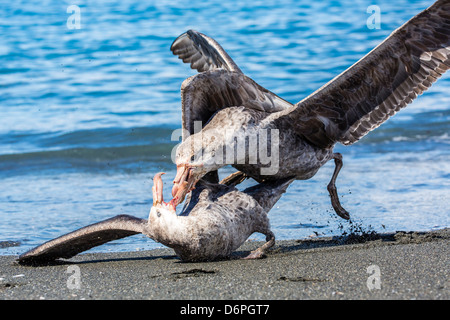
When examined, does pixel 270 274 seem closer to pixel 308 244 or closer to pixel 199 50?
pixel 308 244

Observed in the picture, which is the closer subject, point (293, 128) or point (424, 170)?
point (293, 128)

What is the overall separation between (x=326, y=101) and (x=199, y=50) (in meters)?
2.56

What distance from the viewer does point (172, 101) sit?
14664 mm

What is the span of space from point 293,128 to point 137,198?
2.61m

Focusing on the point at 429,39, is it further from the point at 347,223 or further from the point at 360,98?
the point at 347,223

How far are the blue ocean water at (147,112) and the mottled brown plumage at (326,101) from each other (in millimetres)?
941

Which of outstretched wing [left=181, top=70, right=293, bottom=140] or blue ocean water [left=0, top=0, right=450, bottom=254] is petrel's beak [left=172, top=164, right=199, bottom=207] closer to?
outstretched wing [left=181, top=70, right=293, bottom=140]

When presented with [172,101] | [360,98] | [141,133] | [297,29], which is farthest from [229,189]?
[297,29]

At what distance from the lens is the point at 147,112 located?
1389 cm

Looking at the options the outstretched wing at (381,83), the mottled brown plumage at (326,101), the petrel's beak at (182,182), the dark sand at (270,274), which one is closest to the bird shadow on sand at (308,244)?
the dark sand at (270,274)

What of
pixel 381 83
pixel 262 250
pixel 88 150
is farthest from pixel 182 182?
pixel 88 150

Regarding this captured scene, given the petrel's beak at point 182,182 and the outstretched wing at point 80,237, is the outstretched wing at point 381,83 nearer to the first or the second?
the petrel's beak at point 182,182

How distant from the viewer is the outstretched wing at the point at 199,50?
27.5ft

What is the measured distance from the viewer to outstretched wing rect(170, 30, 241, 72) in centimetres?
837
